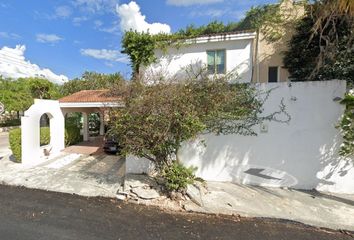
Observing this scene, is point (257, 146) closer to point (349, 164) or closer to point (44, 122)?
point (349, 164)

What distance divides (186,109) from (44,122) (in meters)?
13.9

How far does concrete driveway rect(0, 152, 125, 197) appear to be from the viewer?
7527 mm

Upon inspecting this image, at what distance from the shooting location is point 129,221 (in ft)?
17.4

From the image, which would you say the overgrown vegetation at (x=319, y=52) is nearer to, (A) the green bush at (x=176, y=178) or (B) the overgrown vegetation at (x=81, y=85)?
(A) the green bush at (x=176, y=178)

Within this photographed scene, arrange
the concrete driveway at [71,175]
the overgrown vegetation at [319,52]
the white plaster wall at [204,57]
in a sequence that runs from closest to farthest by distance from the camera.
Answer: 1. the concrete driveway at [71,175]
2. the overgrown vegetation at [319,52]
3. the white plaster wall at [204,57]

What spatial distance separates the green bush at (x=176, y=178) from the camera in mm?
6520

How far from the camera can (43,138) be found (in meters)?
12.1

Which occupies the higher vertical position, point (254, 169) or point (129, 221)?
point (254, 169)

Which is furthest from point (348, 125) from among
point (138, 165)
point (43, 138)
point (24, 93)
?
point (24, 93)

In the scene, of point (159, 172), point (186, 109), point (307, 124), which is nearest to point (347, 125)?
point (307, 124)

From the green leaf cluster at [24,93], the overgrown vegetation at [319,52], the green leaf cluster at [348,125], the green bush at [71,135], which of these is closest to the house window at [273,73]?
the overgrown vegetation at [319,52]

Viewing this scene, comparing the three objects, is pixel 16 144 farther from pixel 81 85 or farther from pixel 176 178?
pixel 81 85

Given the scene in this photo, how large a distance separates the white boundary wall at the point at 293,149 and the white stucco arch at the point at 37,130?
24.0ft

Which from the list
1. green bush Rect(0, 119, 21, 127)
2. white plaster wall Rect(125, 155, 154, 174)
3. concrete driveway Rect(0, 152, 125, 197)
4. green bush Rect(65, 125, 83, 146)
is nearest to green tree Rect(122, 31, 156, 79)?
green bush Rect(65, 125, 83, 146)
